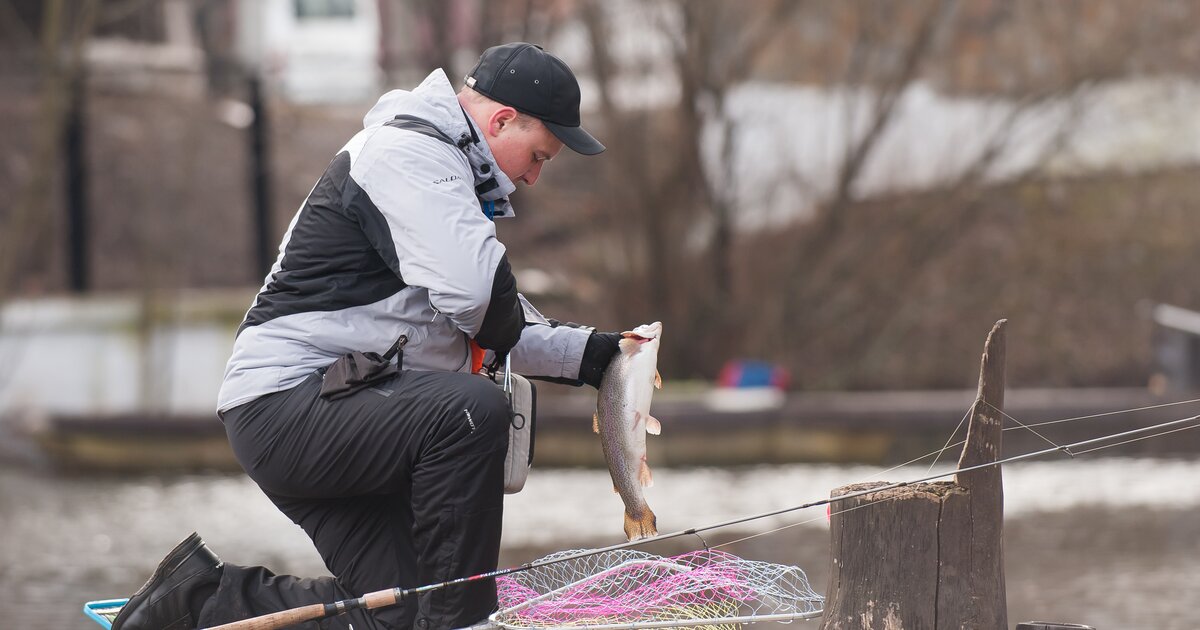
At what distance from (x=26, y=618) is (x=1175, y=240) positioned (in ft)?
42.5

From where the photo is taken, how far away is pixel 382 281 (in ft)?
13.9

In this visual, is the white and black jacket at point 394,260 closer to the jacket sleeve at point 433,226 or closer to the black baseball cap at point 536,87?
the jacket sleeve at point 433,226

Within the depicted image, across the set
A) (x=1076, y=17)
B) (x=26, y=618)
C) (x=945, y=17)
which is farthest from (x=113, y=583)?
(x=1076, y=17)

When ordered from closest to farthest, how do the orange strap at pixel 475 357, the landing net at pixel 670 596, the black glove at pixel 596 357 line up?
the landing net at pixel 670 596 < the orange strap at pixel 475 357 < the black glove at pixel 596 357

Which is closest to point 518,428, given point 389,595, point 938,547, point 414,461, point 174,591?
point 414,461

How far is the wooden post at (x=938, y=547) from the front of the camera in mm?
4309

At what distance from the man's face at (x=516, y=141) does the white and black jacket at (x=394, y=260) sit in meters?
0.04

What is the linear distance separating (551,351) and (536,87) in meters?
0.81

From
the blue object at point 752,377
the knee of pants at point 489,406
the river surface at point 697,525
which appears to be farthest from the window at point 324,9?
the knee of pants at point 489,406

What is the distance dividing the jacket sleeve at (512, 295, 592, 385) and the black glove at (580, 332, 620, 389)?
0.6 inches

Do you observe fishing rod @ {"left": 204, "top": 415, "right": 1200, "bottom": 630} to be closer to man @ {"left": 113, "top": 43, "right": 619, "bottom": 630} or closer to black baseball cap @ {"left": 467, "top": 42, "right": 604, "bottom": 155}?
man @ {"left": 113, "top": 43, "right": 619, "bottom": 630}

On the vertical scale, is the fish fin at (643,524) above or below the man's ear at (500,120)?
below

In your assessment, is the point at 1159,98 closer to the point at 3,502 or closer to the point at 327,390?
the point at 3,502

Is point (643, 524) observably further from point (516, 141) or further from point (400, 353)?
point (516, 141)
